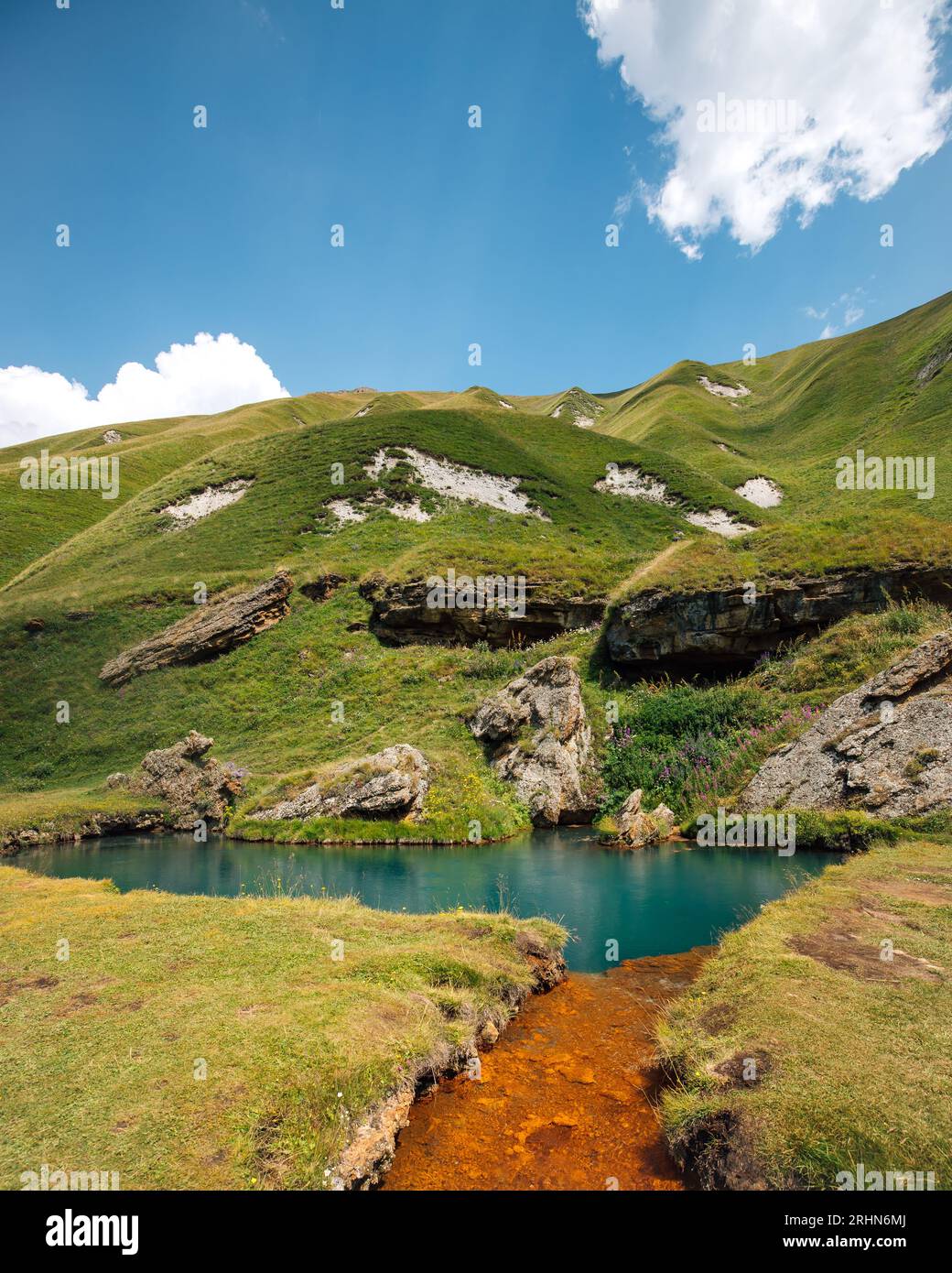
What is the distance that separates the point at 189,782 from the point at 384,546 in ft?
98.6

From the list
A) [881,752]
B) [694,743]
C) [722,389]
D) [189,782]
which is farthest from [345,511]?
[722,389]

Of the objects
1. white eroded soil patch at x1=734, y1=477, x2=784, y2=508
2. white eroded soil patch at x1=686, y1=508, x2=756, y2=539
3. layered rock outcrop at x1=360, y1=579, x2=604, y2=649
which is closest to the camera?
layered rock outcrop at x1=360, y1=579, x2=604, y2=649

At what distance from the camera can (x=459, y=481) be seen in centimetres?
6694

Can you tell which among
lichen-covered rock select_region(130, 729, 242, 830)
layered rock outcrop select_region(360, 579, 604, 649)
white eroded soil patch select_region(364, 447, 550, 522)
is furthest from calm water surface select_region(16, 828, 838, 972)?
white eroded soil patch select_region(364, 447, 550, 522)

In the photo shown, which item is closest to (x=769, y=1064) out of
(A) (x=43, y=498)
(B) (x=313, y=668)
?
(B) (x=313, y=668)

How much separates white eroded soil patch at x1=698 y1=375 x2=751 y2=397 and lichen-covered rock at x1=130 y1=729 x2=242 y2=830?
134 meters

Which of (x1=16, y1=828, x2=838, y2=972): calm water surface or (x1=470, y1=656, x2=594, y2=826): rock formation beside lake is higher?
(x1=470, y1=656, x2=594, y2=826): rock formation beside lake

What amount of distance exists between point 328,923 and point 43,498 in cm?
9222

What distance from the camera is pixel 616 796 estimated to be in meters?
25.2

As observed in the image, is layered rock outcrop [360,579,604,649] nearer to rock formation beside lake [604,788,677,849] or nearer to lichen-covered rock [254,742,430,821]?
lichen-covered rock [254,742,430,821]

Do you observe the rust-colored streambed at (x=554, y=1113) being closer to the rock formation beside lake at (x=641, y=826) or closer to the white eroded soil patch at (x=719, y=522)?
the rock formation beside lake at (x=641, y=826)

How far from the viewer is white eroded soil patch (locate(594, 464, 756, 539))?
67.6 metres
